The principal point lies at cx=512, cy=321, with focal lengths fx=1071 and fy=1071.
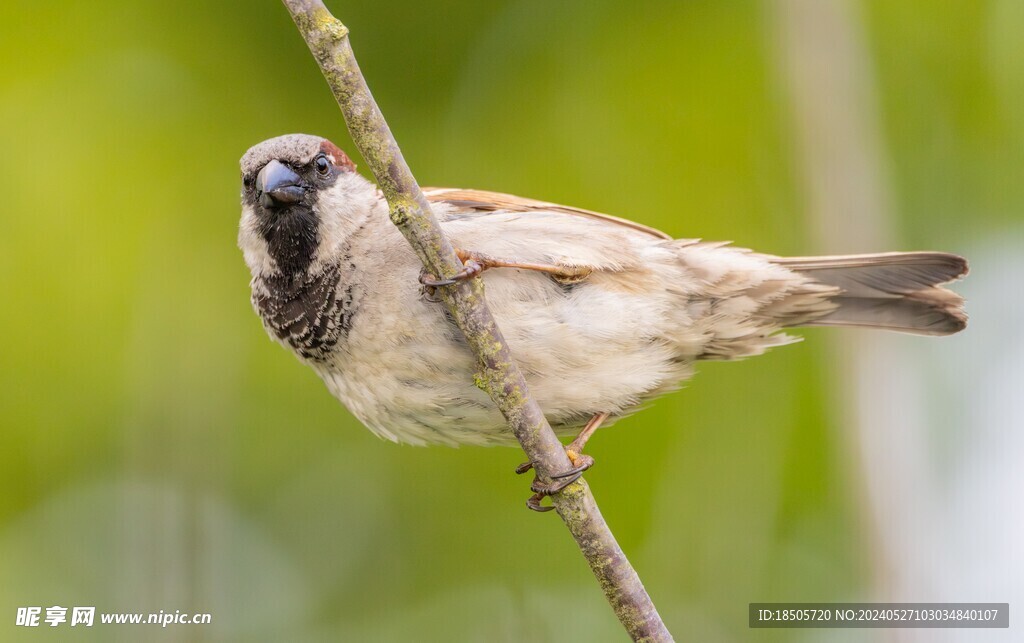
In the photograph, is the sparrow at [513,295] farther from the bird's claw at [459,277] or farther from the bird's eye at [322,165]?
the bird's claw at [459,277]

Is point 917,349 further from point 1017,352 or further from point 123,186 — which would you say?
point 123,186

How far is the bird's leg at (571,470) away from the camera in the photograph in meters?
3.07

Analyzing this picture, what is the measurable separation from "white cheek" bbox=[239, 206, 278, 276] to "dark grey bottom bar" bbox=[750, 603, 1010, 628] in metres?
2.32

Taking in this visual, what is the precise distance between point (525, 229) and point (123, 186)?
93.0 inches

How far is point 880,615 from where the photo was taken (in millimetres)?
3465

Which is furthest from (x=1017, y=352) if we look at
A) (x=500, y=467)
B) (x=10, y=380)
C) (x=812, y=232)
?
(x=10, y=380)

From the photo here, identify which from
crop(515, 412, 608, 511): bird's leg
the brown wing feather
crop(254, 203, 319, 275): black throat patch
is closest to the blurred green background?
crop(515, 412, 608, 511): bird's leg

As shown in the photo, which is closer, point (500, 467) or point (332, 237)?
point (332, 237)

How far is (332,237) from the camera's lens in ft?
11.9

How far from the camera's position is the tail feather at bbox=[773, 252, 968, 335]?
13.2 ft

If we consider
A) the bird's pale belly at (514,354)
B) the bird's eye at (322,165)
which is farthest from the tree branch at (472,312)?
the bird's eye at (322,165)

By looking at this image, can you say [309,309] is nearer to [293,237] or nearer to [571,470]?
[293,237]

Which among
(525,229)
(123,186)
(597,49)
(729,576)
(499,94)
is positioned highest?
(597,49)

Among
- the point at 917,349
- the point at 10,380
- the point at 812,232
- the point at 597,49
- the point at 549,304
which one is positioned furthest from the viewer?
the point at 597,49
